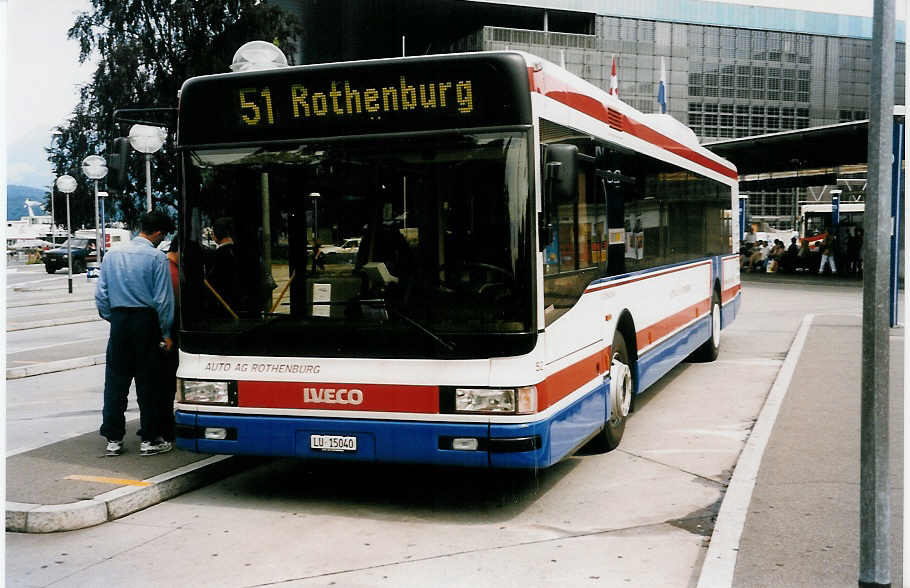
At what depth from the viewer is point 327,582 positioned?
16.5 feet

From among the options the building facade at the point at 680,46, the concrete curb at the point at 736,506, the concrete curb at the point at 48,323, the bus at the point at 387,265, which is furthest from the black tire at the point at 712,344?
the building facade at the point at 680,46

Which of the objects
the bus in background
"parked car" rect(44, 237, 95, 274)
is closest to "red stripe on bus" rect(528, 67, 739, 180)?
the bus in background

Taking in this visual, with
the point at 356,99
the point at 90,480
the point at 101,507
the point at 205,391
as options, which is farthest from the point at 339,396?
the point at 90,480

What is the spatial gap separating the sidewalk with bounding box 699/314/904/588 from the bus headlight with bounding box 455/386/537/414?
4.18 feet

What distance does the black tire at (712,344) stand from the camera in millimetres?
13578

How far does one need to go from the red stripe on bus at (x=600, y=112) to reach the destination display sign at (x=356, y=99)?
0.86ft

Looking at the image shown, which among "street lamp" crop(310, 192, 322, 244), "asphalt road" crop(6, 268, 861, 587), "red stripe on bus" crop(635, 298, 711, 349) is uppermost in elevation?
"street lamp" crop(310, 192, 322, 244)

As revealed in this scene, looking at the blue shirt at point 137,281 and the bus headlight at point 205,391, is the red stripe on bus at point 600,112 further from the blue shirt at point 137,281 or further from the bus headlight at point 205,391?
the blue shirt at point 137,281

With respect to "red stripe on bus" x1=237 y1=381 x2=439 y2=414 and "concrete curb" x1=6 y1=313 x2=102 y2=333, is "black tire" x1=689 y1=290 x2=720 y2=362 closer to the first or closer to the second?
"red stripe on bus" x1=237 y1=381 x2=439 y2=414

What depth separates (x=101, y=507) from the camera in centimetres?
617

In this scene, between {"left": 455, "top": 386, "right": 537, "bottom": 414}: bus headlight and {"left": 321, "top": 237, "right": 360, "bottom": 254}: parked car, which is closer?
{"left": 455, "top": 386, "right": 537, "bottom": 414}: bus headlight

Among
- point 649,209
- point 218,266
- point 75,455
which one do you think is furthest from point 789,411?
point 75,455

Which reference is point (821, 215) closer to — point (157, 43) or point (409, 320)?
point (157, 43)

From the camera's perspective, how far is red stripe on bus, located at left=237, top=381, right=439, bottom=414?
5969 mm
